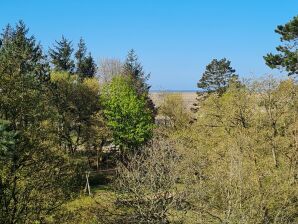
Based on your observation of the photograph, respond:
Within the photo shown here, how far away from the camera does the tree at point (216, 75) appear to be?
255ft

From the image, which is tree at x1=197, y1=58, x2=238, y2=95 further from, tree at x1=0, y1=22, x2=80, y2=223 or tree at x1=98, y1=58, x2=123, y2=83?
tree at x1=0, y1=22, x2=80, y2=223

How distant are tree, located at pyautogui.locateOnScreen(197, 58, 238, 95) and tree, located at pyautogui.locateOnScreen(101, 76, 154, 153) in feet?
88.2

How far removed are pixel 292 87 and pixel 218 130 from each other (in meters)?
6.73

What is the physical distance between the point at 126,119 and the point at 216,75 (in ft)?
99.8

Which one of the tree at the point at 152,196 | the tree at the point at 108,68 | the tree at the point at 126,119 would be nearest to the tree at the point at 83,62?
the tree at the point at 108,68

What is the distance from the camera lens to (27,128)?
19.0 metres

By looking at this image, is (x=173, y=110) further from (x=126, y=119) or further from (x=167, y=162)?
(x=167, y=162)

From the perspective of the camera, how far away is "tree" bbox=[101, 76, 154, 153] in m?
52.6

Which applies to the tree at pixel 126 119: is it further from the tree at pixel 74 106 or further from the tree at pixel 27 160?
the tree at pixel 27 160

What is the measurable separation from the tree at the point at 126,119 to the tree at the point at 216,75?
88.2ft

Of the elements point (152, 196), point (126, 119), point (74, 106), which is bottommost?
point (152, 196)

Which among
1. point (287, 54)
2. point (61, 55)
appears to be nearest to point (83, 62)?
point (61, 55)

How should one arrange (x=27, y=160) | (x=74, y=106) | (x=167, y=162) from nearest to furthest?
1. (x=27, y=160)
2. (x=167, y=162)
3. (x=74, y=106)

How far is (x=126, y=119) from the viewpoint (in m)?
53.6
